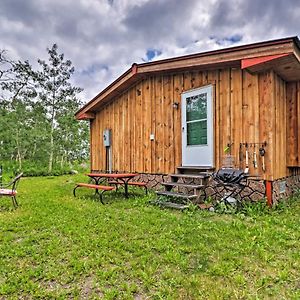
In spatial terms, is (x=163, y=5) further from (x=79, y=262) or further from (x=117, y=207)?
(x=79, y=262)

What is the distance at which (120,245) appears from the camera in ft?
10.2

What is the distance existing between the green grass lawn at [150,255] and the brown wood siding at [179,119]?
146 centimetres

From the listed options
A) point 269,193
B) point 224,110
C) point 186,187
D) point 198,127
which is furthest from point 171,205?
point 224,110

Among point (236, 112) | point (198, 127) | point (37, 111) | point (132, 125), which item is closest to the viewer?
point (236, 112)

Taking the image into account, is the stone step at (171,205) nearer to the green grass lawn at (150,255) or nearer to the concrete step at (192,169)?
the green grass lawn at (150,255)

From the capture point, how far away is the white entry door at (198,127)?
569 cm

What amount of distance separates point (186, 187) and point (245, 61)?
2636 millimetres

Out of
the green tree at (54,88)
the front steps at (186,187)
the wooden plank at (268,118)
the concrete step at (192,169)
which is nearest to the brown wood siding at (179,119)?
the wooden plank at (268,118)

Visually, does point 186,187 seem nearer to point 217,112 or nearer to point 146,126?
point 217,112

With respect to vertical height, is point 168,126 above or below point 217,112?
below

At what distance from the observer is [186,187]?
537cm

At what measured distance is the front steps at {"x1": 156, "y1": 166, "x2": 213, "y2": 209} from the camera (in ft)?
16.7

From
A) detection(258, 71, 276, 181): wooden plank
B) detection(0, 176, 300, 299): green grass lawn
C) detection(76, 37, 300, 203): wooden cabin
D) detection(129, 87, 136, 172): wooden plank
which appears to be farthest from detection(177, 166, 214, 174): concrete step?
detection(129, 87, 136, 172): wooden plank

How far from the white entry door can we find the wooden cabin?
2 cm
